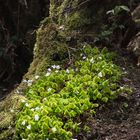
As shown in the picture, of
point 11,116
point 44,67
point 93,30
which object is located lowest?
point 11,116

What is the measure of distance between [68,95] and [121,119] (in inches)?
20.9

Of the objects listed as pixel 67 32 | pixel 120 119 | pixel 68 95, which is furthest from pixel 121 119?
pixel 67 32

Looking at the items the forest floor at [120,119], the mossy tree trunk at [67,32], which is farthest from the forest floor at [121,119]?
the mossy tree trunk at [67,32]

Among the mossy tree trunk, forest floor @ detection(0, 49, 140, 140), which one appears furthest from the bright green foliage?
the mossy tree trunk

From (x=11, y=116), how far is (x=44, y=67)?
924 millimetres

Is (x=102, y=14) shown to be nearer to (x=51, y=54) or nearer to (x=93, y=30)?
(x=93, y=30)

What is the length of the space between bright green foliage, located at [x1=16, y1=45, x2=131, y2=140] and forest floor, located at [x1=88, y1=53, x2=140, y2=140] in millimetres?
86

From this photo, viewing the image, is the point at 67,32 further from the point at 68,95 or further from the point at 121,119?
the point at 121,119

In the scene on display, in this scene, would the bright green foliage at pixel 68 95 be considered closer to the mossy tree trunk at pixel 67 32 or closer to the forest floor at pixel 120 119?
the forest floor at pixel 120 119

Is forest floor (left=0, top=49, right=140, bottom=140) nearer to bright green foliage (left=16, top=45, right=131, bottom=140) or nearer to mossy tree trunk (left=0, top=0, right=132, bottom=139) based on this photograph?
bright green foliage (left=16, top=45, right=131, bottom=140)

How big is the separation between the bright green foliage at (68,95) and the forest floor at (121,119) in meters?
0.09

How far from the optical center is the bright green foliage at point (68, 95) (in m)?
3.13

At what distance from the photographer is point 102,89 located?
3598 millimetres

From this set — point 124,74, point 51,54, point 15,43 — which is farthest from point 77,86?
point 15,43
